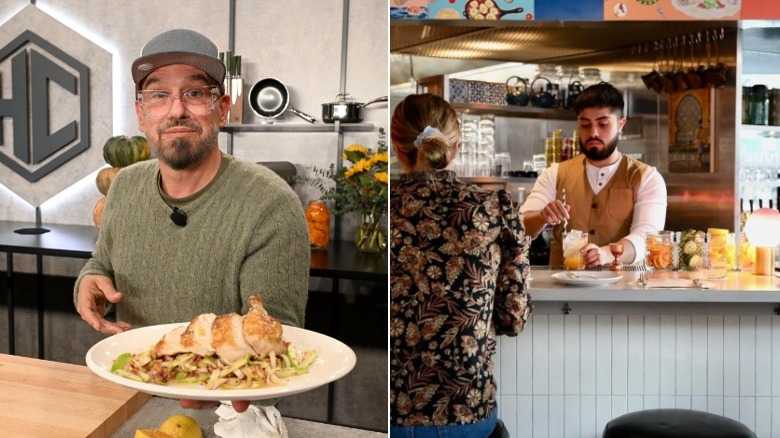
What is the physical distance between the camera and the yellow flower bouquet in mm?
1242

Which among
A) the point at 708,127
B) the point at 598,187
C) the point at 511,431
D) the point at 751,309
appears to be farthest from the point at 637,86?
the point at 511,431

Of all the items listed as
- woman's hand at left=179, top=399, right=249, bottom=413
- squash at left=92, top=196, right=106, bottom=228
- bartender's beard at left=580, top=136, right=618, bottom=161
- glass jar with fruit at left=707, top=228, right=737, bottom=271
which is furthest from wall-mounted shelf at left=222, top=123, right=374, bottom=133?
bartender's beard at left=580, top=136, right=618, bottom=161

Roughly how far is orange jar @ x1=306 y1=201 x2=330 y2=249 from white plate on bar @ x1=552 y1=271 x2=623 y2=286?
1.44 m

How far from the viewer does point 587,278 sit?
252cm

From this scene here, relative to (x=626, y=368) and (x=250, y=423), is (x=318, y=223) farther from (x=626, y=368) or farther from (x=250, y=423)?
(x=626, y=368)

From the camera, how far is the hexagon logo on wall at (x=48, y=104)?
121cm

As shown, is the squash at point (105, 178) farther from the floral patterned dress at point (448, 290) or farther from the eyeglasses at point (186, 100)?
the floral patterned dress at point (448, 290)

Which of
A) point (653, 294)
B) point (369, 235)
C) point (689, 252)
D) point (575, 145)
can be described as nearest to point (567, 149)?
point (575, 145)

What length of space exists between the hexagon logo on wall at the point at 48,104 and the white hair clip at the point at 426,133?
2.90 feet

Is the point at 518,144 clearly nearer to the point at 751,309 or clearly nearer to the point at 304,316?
the point at 751,309

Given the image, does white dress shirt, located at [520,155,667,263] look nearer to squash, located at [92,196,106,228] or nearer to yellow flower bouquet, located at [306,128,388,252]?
yellow flower bouquet, located at [306,128,388,252]

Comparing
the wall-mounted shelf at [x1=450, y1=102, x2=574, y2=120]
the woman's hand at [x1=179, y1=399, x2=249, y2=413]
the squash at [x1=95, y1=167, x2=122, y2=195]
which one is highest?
the wall-mounted shelf at [x1=450, y1=102, x2=574, y2=120]

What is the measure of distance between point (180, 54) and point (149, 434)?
1.78ft

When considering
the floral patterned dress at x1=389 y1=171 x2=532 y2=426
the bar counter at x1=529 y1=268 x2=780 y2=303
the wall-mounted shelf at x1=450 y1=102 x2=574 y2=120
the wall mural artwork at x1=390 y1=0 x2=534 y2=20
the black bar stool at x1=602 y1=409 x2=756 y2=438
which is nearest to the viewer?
the floral patterned dress at x1=389 y1=171 x2=532 y2=426
